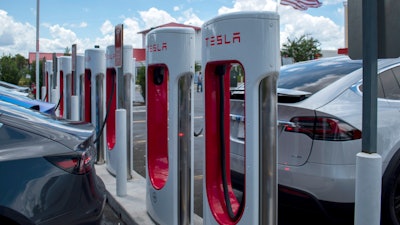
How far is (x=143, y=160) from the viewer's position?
23.8 feet

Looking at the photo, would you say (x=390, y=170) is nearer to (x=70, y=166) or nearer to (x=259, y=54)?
(x=259, y=54)

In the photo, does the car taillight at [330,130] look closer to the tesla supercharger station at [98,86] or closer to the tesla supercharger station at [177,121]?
the tesla supercharger station at [177,121]

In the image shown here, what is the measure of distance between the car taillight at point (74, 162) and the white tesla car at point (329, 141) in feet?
4.90

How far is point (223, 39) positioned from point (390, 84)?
1.97 meters

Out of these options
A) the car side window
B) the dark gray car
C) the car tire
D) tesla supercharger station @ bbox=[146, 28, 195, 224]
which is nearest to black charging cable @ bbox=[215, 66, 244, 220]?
tesla supercharger station @ bbox=[146, 28, 195, 224]

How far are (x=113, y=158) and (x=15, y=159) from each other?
11.8 ft

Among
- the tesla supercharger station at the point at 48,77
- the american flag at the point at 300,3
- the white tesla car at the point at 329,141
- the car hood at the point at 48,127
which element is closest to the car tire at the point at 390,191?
the white tesla car at the point at 329,141

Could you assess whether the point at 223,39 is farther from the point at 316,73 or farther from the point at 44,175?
the point at 316,73

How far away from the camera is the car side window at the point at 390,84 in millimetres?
3740

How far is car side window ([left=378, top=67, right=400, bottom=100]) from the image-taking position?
3.74 metres

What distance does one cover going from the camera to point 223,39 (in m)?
2.76

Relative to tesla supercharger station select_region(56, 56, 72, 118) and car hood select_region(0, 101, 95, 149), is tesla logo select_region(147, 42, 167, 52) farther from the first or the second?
tesla supercharger station select_region(56, 56, 72, 118)

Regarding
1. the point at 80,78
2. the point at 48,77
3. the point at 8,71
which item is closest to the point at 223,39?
the point at 80,78

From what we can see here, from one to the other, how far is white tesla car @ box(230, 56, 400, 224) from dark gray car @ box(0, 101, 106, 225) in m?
1.53
